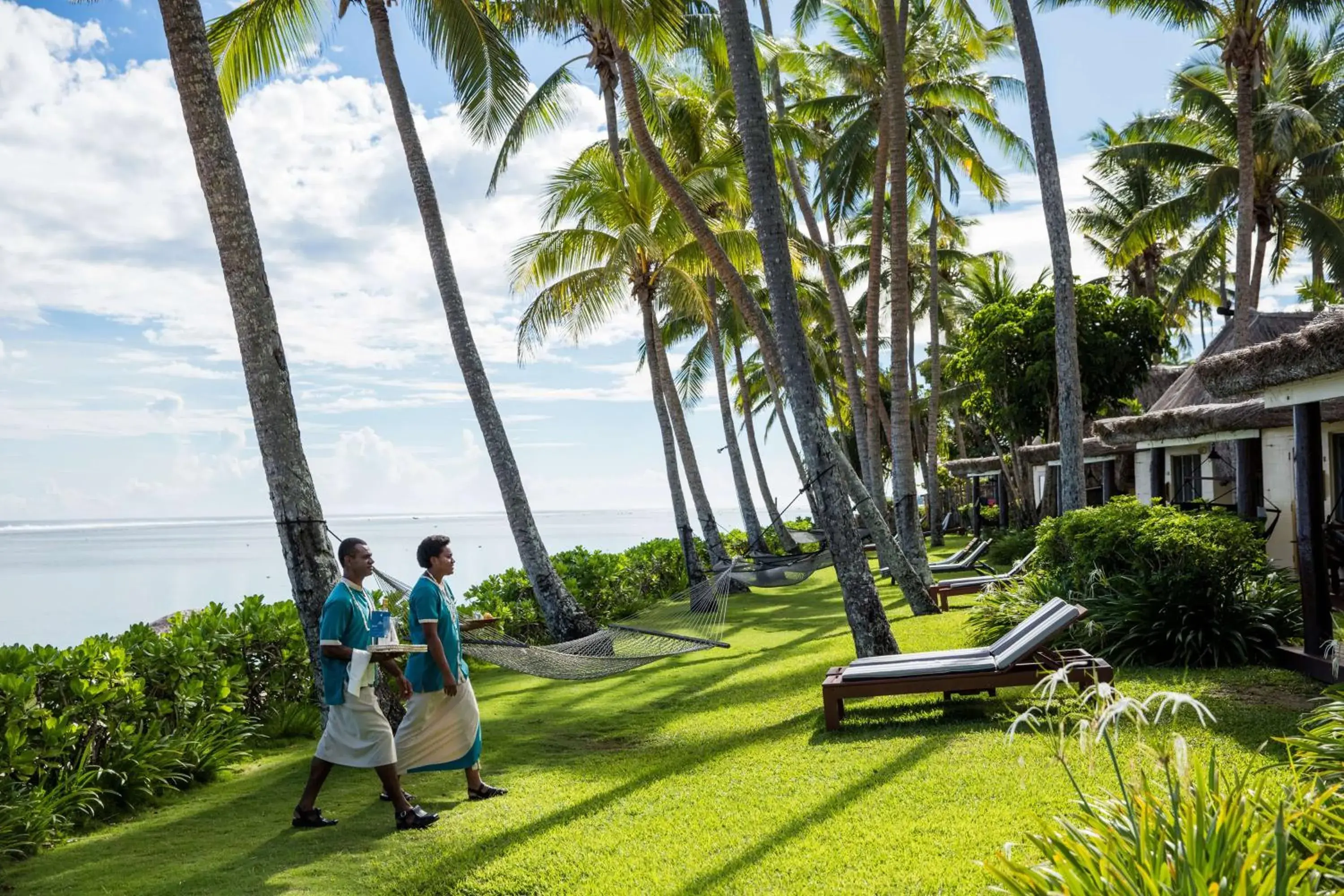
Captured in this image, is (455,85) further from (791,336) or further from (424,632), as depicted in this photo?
(424,632)

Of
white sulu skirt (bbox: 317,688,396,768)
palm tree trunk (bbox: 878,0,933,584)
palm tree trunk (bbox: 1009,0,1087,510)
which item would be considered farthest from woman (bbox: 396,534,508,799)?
palm tree trunk (bbox: 878,0,933,584)

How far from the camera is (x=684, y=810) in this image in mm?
4746

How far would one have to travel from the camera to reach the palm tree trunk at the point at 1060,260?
32.7ft

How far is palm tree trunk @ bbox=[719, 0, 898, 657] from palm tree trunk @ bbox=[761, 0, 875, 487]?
653 cm

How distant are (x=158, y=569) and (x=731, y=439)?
2967 cm

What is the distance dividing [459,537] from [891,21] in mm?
67171

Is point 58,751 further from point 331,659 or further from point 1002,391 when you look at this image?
point 1002,391

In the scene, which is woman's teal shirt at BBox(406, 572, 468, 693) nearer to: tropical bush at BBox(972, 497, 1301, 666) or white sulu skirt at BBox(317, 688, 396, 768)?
white sulu skirt at BBox(317, 688, 396, 768)

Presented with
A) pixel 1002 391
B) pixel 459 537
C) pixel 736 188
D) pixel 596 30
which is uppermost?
pixel 596 30

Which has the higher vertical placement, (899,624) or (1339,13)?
(1339,13)

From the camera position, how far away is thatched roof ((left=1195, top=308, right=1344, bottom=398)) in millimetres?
5422

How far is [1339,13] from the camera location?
1678cm

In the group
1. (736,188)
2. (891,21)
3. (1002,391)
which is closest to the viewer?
(891,21)

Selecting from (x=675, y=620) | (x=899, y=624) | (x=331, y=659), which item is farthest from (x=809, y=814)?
(x=899, y=624)
